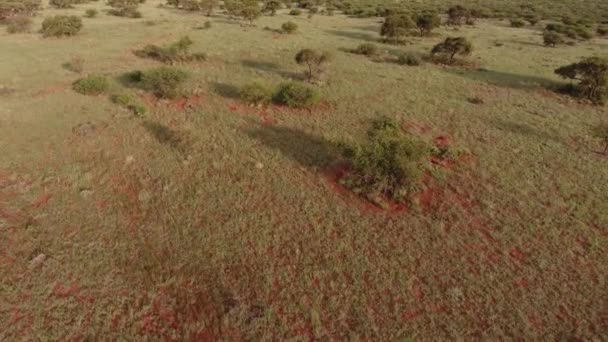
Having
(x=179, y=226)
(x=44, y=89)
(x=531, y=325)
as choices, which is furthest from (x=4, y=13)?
(x=531, y=325)

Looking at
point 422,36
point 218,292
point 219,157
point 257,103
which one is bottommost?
point 218,292

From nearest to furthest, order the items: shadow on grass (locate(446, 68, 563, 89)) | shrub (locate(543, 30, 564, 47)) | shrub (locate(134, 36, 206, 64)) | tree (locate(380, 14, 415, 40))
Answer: shadow on grass (locate(446, 68, 563, 89)) < shrub (locate(134, 36, 206, 64)) < shrub (locate(543, 30, 564, 47)) < tree (locate(380, 14, 415, 40))

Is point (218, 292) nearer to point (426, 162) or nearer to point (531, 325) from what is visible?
point (531, 325)

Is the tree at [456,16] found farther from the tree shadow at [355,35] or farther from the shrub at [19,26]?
the shrub at [19,26]

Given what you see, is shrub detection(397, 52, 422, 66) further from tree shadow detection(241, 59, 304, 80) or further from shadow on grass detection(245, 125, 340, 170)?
shadow on grass detection(245, 125, 340, 170)

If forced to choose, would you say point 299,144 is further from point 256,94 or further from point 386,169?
point 256,94

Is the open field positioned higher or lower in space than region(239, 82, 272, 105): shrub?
lower

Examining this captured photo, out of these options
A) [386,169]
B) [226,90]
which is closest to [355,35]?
[226,90]

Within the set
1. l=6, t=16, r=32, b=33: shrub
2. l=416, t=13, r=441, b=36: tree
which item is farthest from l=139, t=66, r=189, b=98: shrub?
l=416, t=13, r=441, b=36: tree
